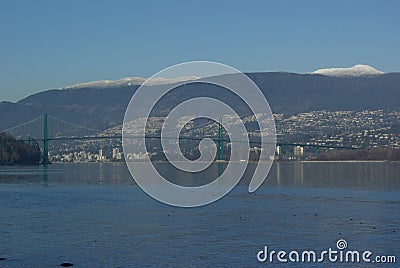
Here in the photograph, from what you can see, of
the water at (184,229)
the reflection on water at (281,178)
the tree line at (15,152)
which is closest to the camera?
the water at (184,229)

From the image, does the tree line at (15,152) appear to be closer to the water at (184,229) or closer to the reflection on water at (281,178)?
the reflection on water at (281,178)

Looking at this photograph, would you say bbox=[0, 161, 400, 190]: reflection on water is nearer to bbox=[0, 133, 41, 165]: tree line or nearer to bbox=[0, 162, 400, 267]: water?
bbox=[0, 162, 400, 267]: water

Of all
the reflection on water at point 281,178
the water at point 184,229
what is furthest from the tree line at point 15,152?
the water at point 184,229

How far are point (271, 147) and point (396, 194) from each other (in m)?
68.4

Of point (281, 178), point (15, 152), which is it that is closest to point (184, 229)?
point (281, 178)

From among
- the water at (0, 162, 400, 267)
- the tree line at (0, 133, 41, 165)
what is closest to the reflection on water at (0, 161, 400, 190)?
the water at (0, 162, 400, 267)

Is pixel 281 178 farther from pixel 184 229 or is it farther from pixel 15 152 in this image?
pixel 15 152

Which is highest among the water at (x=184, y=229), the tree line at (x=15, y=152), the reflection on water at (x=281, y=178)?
the tree line at (x=15, y=152)

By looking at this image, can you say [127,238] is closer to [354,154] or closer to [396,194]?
[396,194]

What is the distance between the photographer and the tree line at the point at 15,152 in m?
88.8

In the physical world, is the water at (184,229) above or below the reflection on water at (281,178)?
above

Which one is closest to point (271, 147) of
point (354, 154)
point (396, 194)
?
point (354, 154)

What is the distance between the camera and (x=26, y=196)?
108 ft

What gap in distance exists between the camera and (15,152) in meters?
89.1
